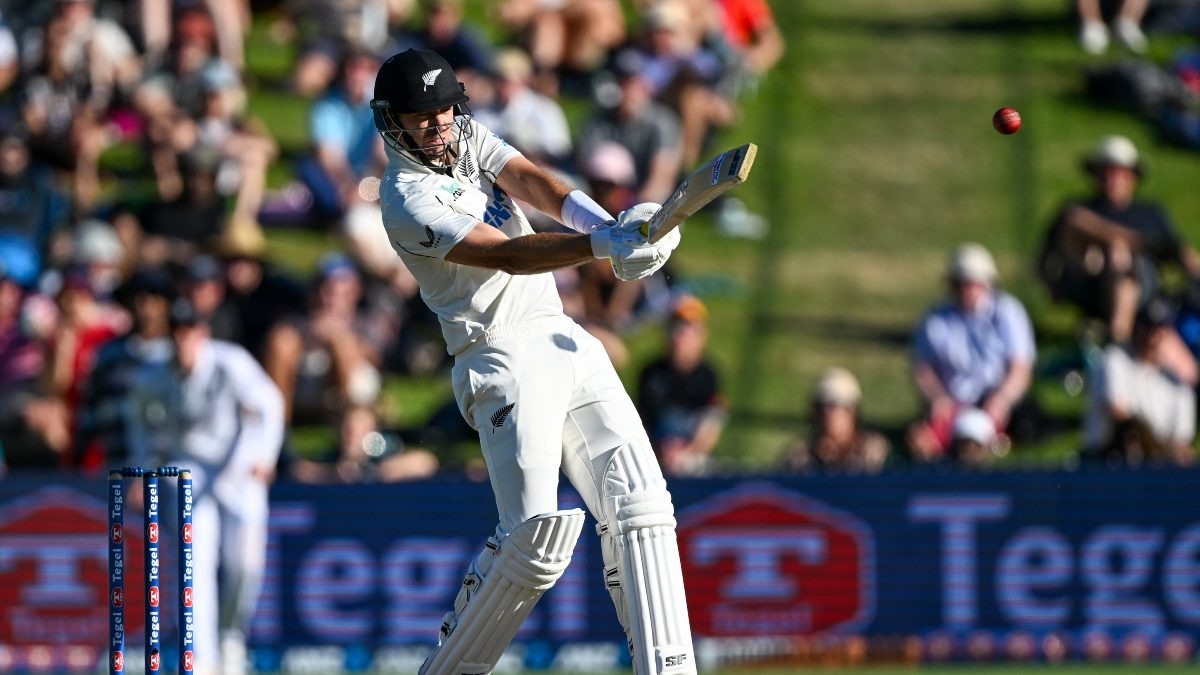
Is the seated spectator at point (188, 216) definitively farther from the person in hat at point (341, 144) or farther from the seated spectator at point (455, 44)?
the seated spectator at point (455, 44)

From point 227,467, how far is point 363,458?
1.17 metres

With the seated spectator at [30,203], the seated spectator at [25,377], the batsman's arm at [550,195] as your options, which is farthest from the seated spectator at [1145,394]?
the seated spectator at [30,203]

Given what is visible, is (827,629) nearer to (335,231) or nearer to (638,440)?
(638,440)

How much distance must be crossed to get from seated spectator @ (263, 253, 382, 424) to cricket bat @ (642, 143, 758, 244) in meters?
5.91

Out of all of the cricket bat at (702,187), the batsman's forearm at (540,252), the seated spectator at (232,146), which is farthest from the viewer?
the seated spectator at (232,146)

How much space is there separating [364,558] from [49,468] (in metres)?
2.34

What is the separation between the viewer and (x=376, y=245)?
12578mm

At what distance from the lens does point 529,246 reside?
5.65 meters

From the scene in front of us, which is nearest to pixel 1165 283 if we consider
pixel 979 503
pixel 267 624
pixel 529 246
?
pixel 979 503

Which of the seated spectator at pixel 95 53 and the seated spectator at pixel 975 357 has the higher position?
the seated spectator at pixel 95 53

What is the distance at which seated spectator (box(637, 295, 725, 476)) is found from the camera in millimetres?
11086

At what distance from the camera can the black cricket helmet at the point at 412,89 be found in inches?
234

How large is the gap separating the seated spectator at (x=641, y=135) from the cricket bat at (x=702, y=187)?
750 cm

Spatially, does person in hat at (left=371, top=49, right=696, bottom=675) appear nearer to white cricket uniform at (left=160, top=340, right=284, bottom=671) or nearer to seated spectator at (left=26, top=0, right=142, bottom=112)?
white cricket uniform at (left=160, top=340, right=284, bottom=671)
